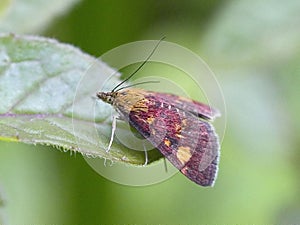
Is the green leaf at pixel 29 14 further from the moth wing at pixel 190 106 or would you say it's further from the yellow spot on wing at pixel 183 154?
the yellow spot on wing at pixel 183 154

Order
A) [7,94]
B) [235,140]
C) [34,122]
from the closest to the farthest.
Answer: [34,122] → [7,94] → [235,140]

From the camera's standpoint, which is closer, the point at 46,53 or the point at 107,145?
the point at 107,145

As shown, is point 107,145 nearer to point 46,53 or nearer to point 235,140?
point 46,53

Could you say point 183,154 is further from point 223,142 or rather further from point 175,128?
point 223,142

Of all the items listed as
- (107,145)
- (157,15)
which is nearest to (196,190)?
(157,15)

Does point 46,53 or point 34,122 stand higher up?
point 46,53

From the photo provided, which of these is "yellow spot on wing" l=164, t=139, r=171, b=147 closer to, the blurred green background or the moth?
the moth
